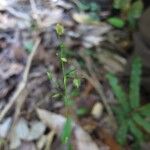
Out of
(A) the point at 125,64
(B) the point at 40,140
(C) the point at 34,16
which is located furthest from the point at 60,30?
(A) the point at 125,64

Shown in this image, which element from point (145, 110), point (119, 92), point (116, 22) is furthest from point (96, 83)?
point (116, 22)

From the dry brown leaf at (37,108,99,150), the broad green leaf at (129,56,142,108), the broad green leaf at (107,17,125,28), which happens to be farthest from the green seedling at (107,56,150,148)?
the broad green leaf at (107,17,125,28)

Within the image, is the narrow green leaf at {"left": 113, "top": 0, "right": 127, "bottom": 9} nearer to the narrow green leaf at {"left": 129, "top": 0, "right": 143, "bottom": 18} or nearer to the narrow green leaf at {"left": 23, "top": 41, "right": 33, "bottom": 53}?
the narrow green leaf at {"left": 129, "top": 0, "right": 143, "bottom": 18}

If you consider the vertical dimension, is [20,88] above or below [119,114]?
above

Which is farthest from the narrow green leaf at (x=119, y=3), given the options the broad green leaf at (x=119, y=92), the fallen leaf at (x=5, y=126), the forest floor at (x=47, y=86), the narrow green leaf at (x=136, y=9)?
the fallen leaf at (x=5, y=126)

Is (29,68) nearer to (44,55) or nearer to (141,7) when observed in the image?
(44,55)

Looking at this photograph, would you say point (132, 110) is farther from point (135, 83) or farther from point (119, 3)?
point (119, 3)
